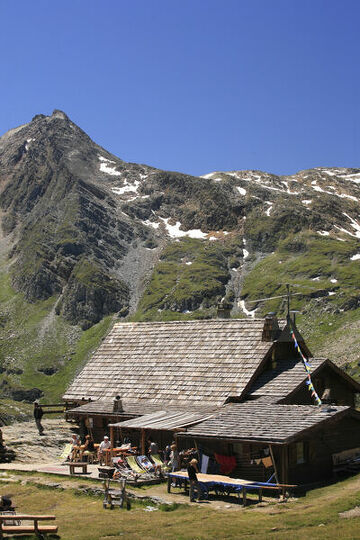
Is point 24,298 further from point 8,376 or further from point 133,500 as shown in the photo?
point 133,500

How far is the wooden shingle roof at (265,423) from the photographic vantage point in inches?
891

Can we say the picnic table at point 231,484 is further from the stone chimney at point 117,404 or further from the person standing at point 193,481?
the stone chimney at point 117,404

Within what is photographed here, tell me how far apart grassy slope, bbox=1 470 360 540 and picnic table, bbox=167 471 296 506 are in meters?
0.67

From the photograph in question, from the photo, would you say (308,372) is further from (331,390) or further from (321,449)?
(321,449)

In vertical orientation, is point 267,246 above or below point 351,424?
above

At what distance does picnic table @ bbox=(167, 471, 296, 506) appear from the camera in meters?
20.8

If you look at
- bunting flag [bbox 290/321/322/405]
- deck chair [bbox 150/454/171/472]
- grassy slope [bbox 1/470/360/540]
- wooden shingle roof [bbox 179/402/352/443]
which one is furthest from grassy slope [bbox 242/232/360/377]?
grassy slope [bbox 1/470/360/540]

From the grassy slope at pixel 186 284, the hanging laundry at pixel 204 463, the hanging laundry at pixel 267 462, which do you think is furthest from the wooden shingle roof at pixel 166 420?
the grassy slope at pixel 186 284

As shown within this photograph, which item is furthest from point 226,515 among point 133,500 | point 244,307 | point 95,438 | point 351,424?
point 244,307

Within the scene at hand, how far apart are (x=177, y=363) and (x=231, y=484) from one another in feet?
44.0

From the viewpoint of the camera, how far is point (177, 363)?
3403 cm

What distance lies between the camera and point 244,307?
6260 inches

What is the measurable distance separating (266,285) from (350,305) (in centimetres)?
3013

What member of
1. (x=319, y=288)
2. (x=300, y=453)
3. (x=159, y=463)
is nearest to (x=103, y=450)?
(x=159, y=463)
